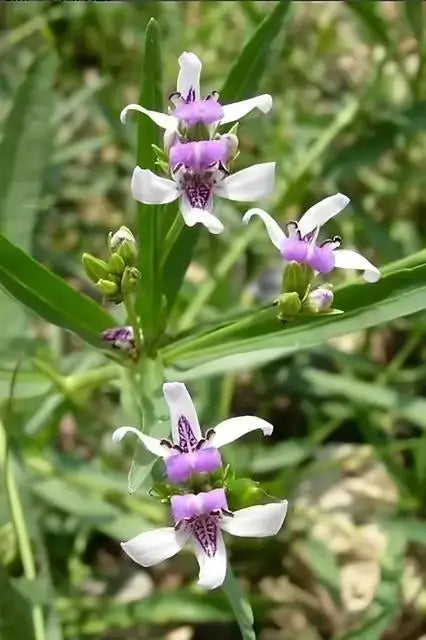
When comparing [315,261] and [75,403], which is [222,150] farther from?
[75,403]

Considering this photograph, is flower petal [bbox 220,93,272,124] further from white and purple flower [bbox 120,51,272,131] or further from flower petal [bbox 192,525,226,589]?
flower petal [bbox 192,525,226,589]

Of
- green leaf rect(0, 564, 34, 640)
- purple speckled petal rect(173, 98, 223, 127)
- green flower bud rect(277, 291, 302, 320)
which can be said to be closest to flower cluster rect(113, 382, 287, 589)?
green flower bud rect(277, 291, 302, 320)

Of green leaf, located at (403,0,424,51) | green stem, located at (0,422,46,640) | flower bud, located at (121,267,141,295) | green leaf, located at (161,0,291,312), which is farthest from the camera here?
green leaf, located at (403,0,424,51)

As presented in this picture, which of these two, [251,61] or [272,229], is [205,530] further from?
[251,61]

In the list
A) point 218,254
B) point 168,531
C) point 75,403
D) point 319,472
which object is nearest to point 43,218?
point 218,254

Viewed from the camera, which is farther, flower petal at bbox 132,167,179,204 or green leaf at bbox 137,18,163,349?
green leaf at bbox 137,18,163,349

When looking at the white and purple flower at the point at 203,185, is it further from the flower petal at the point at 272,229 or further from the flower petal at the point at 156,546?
the flower petal at the point at 156,546
